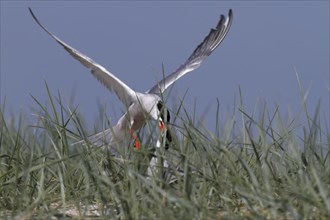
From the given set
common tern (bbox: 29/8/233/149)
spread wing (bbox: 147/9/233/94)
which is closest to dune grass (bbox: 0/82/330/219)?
common tern (bbox: 29/8/233/149)

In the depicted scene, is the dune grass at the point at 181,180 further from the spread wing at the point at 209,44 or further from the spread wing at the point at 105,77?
the spread wing at the point at 209,44

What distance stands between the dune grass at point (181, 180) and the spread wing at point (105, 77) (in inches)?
35.0

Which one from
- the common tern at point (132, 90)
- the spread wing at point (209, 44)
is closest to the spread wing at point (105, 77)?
the common tern at point (132, 90)

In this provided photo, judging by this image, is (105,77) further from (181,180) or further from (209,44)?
(181,180)

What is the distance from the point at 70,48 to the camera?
4.68 metres

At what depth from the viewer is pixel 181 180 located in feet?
9.49

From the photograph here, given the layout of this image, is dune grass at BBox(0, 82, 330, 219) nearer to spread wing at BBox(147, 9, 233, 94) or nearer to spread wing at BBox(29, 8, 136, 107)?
spread wing at BBox(29, 8, 136, 107)

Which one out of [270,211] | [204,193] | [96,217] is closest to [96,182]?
[96,217]

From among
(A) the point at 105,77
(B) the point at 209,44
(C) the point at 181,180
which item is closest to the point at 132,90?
(A) the point at 105,77

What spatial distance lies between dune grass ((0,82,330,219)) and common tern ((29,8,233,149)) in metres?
0.46

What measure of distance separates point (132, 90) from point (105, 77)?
0.68ft

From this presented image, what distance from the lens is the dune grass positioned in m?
2.39

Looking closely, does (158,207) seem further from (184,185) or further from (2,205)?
(2,205)

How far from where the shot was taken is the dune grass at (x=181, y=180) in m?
2.39
